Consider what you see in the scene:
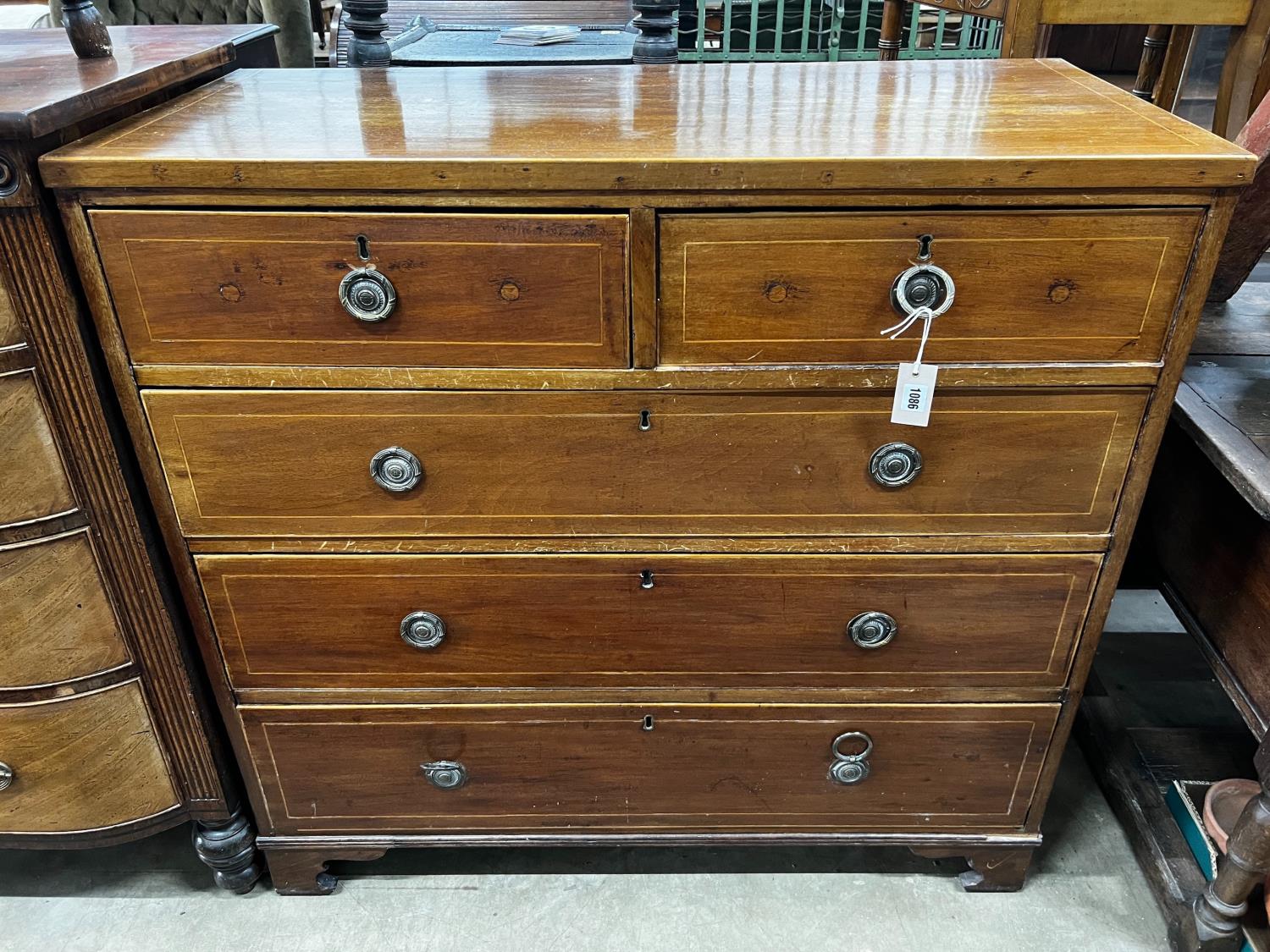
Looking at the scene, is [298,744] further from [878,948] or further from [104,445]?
[878,948]

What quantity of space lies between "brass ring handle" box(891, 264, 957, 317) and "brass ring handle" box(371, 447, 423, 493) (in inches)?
22.4

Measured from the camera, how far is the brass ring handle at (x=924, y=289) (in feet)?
3.13

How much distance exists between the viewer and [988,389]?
1.03 metres

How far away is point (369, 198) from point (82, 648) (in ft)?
2.38

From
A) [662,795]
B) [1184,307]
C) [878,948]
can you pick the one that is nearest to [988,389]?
[1184,307]

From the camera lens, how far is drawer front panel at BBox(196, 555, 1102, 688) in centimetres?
116

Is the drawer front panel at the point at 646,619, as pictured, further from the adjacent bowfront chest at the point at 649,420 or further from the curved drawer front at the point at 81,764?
the curved drawer front at the point at 81,764

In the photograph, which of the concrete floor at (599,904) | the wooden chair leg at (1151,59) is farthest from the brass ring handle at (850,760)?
the wooden chair leg at (1151,59)

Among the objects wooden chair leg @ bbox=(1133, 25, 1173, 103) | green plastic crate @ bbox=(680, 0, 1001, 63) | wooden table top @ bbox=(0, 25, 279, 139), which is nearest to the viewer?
wooden table top @ bbox=(0, 25, 279, 139)

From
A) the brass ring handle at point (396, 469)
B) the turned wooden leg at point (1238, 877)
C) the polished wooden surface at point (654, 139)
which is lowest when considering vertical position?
the turned wooden leg at point (1238, 877)

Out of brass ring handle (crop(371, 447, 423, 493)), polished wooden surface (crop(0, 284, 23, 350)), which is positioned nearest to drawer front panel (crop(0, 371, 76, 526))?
polished wooden surface (crop(0, 284, 23, 350))

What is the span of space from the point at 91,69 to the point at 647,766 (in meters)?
1.14

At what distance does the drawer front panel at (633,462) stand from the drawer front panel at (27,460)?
121 mm

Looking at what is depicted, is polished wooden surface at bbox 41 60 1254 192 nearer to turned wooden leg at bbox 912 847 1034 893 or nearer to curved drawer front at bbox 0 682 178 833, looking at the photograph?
curved drawer front at bbox 0 682 178 833
